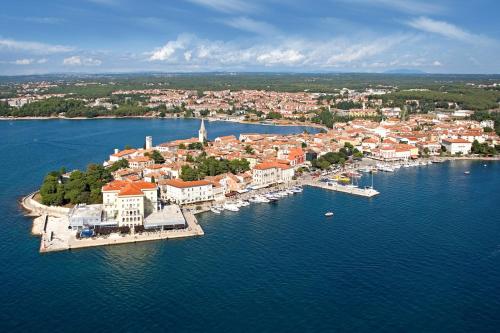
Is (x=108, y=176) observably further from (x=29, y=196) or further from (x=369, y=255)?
(x=369, y=255)

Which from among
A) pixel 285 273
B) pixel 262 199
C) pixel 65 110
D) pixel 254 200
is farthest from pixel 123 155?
pixel 65 110

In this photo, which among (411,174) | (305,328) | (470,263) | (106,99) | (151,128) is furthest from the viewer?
(106,99)

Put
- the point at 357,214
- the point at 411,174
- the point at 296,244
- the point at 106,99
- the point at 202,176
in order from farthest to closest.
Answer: the point at 106,99 → the point at 411,174 → the point at 202,176 → the point at 357,214 → the point at 296,244

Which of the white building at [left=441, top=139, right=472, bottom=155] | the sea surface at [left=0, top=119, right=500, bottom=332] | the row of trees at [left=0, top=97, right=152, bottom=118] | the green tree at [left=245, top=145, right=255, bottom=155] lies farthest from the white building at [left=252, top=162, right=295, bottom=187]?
the row of trees at [left=0, top=97, right=152, bottom=118]

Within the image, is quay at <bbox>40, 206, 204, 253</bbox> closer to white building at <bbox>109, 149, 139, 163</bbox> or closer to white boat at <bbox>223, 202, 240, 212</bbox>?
white boat at <bbox>223, 202, 240, 212</bbox>

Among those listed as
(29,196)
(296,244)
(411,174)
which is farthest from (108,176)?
(411,174)

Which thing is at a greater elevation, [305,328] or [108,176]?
[108,176]

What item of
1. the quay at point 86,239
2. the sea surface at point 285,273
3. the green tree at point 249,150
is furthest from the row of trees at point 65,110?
the quay at point 86,239
